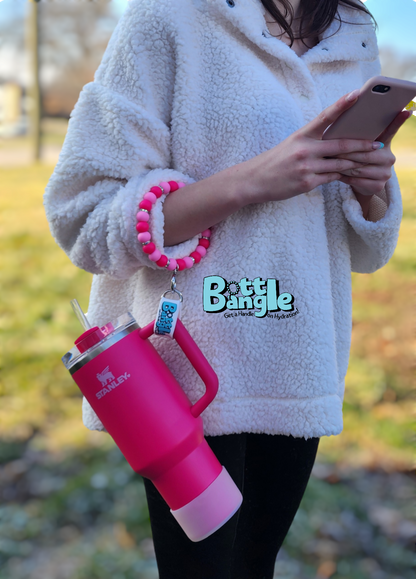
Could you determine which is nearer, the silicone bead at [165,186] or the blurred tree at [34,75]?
the silicone bead at [165,186]

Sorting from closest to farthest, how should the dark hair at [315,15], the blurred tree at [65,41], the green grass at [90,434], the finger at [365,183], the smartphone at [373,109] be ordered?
the smartphone at [373,109], the finger at [365,183], the dark hair at [315,15], the green grass at [90,434], the blurred tree at [65,41]

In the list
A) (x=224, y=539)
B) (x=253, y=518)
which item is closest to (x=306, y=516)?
(x=253, y=518)

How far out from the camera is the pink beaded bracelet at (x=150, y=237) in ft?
1.71

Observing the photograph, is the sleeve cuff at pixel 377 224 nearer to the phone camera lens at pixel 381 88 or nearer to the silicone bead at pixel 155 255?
the phone camera lens at pixel 381 88

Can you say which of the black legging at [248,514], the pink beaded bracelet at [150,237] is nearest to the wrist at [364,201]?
the pink beaded bracelet at [150,237]

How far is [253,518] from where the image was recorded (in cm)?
71

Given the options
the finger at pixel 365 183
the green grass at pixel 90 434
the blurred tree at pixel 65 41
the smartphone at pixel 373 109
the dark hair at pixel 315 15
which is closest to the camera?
the smartphone at pixel 373 109

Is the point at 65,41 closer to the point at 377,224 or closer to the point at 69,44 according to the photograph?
the point at 69,44

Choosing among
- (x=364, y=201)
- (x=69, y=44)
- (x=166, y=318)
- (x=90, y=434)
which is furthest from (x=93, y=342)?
(x=69, y=44)

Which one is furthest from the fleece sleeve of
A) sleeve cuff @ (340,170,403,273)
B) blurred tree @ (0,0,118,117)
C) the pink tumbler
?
blurred tree @ (0,0,118,117)

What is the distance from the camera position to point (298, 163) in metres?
0.51

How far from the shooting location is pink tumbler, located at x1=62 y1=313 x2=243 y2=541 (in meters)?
0.50

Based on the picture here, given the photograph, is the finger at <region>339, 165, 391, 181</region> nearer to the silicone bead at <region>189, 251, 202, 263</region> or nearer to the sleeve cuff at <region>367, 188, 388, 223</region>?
the sleeve cuff at <region>367, 188, 388, 223</region>

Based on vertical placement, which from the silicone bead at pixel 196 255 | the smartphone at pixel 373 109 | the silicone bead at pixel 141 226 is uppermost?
the smartphone at pixel 373 109
